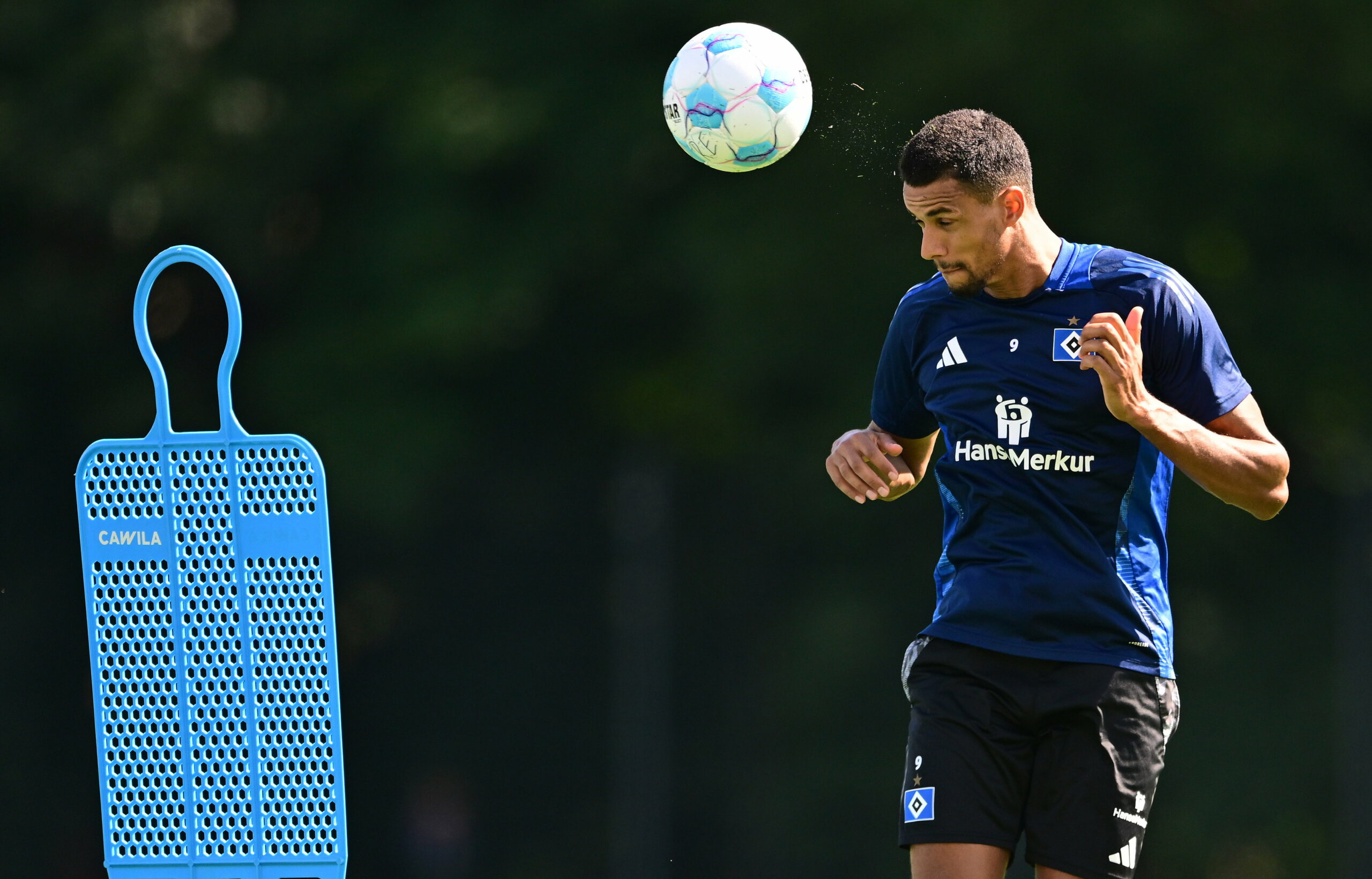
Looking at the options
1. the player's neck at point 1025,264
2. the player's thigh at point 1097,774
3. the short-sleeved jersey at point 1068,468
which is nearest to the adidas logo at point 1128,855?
the player's thigh at point 1097,774

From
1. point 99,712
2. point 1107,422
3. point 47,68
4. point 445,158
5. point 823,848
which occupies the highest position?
point 47,68

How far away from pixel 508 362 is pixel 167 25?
9.88 ft

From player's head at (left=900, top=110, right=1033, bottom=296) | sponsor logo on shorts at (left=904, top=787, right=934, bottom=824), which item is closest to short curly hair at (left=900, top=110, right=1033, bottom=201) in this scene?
player's head at (left=900, top=110, right=1033, bottom=296)

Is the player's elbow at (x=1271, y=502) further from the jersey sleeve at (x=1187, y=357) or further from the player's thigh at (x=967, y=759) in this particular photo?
the player's thigh at (x=967, y=759)

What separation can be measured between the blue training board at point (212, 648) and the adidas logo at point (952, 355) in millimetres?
1490

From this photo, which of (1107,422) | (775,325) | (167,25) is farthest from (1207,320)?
(167,25)

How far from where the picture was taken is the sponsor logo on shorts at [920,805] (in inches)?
143

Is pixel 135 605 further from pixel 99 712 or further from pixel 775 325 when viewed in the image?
pixel 775 325

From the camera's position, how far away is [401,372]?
34.6ft

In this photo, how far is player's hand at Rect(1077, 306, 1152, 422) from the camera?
3.40m

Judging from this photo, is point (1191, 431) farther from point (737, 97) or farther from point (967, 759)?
point (737, 97)

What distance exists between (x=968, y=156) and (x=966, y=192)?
79mm

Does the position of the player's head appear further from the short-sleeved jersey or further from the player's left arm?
the player's left arm

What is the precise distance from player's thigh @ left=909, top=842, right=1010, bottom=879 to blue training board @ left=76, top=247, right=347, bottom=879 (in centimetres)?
139
